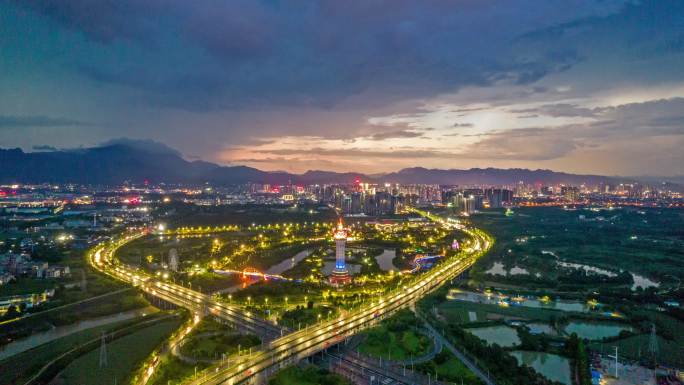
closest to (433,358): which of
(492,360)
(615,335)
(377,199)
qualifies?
(492,360)

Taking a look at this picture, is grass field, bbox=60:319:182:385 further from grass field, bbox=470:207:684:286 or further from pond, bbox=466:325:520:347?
grass field, bbox=470:207:684:286

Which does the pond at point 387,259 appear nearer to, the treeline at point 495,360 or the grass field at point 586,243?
the grass field at point 586,243

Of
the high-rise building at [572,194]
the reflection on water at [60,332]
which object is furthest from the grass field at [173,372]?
the high-rise building at [572,194]

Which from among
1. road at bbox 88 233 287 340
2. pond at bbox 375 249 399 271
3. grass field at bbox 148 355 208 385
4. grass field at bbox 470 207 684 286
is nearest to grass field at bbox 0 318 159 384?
road at bbox 88 233 287 340

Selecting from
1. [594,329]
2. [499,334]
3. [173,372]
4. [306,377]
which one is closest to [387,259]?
[499,334]

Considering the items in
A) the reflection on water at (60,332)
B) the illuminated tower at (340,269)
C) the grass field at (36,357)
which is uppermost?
the illuminated tower at (340,269)

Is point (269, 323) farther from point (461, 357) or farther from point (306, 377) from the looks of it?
point (461, 357)
